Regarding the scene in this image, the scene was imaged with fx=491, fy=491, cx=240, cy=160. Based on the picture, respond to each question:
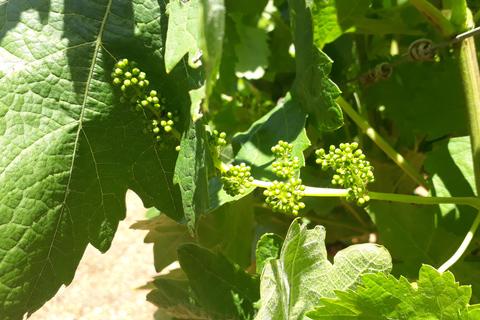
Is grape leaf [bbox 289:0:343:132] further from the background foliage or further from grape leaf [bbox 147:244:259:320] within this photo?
grape leaf [bbox 147:244:259:320]

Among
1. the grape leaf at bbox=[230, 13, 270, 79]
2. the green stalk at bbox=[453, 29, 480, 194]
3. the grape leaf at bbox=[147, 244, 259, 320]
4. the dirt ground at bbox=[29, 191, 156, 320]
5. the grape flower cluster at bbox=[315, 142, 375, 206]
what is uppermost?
the green stalk at bbox=[453, 29, 480, 194]

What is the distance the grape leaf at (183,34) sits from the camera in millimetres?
459

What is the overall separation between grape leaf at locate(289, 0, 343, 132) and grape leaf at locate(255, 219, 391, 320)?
13 cm

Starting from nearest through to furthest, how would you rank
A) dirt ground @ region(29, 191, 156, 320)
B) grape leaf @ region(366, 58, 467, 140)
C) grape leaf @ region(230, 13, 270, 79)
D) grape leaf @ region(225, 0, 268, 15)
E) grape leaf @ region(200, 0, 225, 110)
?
grape leaf @ region(200, 0, 225, 110) → grape leaf @ region(366, 58, 467, 140) → grape leaf @ region(225, 0, 268, 15) → grape leaf @ region(230, 13, 270, 79) → dirt ground @ region(29, 191, 156, 320)

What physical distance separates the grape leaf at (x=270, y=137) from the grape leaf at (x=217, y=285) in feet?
0.39

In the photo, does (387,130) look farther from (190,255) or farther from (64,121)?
(64,121)

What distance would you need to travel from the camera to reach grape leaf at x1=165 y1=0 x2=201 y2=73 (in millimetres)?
459

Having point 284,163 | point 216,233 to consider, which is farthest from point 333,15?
point 216,233

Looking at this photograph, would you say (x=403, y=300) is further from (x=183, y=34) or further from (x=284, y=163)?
(x=183, y=34)

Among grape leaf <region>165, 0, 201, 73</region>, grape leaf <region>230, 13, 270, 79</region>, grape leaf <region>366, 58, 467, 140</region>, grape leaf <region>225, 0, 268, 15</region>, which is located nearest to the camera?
grape leaf <region>165, 0, 201, 73</region>

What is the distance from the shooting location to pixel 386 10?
0.77 m

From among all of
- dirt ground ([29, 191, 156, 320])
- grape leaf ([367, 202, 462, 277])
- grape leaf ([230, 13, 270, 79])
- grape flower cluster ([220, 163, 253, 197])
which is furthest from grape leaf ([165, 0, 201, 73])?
dirt ground ([29, 191, 156, 320])

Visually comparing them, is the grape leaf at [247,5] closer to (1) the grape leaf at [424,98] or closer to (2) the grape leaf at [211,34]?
(1) the grape leaf at [424,98]

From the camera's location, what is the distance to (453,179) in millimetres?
648
